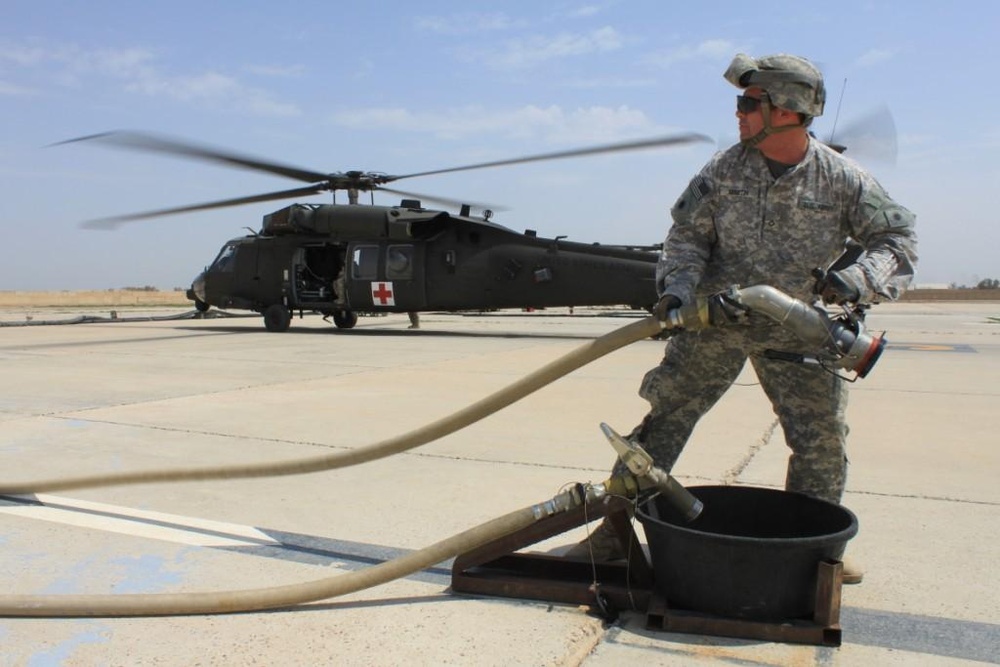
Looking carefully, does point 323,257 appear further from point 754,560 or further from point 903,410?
point 754,560

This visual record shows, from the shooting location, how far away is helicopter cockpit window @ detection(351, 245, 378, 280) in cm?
1441

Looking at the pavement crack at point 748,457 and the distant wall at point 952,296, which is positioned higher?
the distant wall at point 952,296

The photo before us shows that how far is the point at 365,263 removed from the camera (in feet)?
47.5

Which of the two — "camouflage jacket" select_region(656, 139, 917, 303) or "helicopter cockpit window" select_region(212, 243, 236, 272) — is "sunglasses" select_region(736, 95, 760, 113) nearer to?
"camouflage jacket" select_region(656, 139, 917, 303)

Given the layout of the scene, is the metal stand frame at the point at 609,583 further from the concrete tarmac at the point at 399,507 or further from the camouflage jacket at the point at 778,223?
the camouflage jacket at the point at 778,223

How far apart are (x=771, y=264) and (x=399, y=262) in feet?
38.9

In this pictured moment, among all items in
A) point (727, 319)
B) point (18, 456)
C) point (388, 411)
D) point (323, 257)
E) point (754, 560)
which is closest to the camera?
point (754, 560)

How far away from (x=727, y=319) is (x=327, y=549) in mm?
1701

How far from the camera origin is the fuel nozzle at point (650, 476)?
2.42 m

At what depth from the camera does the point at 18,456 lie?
4512 mm

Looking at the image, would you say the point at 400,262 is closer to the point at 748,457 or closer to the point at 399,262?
the point at 399,262

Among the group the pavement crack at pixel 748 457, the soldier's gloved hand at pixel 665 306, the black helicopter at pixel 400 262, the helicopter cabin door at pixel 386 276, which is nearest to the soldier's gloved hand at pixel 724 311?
the soldier's gloved hand at pixel 665 306

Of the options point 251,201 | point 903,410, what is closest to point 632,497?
point 903,410

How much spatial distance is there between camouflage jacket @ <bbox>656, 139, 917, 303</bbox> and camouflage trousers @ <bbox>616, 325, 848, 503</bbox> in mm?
198
